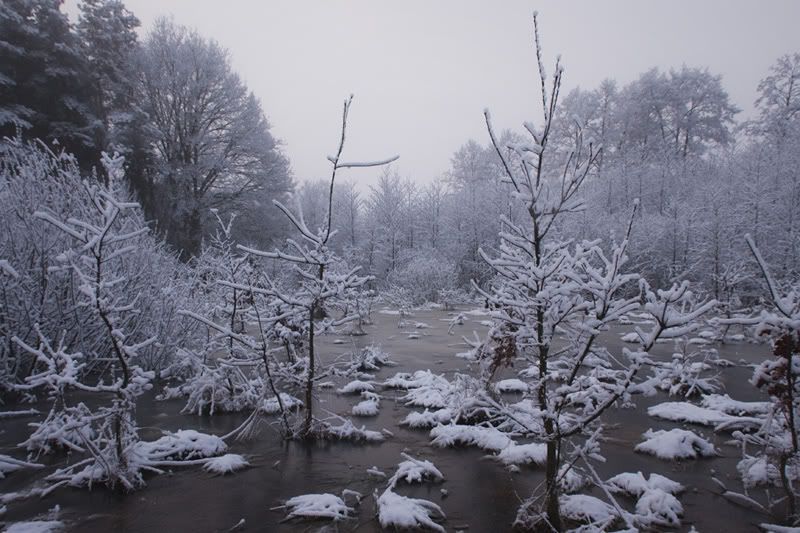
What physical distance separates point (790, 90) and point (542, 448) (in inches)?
1112

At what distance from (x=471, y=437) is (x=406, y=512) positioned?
168cm

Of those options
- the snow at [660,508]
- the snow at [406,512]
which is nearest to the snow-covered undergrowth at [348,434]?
the snow at [406,512]

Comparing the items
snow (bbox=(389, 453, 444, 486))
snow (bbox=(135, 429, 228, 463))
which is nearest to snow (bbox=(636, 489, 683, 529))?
snow (bbox=(389, 453, 444, 486))

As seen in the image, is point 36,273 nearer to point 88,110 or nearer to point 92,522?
point 92,522

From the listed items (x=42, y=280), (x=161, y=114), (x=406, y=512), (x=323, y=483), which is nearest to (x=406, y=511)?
(x=406, y=512)

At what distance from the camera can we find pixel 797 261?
13773mm

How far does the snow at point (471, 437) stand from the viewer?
4434mm

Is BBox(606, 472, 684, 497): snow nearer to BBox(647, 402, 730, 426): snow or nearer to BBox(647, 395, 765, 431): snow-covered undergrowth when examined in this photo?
BBox(647, 395, 765, 431): snow-covered undergrowth

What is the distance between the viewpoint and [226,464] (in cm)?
395

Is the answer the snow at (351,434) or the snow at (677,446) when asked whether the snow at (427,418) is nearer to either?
the snow at (351,434)

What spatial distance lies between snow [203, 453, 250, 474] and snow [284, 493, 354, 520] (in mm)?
871

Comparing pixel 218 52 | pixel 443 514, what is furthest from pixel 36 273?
pixel 218 52

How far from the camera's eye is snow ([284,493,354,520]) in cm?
315

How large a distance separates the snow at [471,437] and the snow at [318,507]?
1.52m
